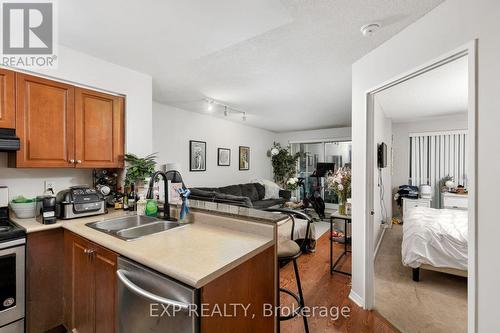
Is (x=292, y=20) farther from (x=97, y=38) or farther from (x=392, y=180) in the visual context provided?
(x=392, y=180)

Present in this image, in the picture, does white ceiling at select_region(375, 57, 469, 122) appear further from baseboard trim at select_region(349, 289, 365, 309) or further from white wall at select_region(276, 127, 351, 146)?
baseboard trim at select_region(349, 289, 365, 309)

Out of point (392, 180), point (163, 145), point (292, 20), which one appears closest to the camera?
point (292, 20)

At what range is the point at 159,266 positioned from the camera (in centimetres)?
108

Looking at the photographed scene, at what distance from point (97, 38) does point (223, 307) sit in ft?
7.61

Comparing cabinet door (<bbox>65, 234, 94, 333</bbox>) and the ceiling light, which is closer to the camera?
cabinet door (<bbox>65, 234, 94, 333</bbox>)

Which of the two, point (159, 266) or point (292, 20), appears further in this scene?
point (292, 20)

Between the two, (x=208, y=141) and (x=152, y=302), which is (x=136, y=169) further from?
(x=208, y=141)

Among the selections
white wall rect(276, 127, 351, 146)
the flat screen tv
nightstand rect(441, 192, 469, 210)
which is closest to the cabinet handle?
nightstand rect(441, 192, 469, 210)

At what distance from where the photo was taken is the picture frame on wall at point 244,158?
5.94m

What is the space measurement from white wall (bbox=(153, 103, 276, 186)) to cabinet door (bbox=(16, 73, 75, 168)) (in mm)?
1740

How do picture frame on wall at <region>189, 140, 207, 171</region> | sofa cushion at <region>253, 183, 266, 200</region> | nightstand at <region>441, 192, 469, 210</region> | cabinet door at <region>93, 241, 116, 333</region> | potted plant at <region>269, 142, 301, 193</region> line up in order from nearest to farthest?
cabinet door at <region>93, 241, 116, 333</region> → nightstand at <region>441, 192, 469, 210</region> → picture frame on wall at <region>189, 140, 207, 171</region> → sofa cushion at <region>253, 183, 266, 200</region> → potted plant at <region>269, 142, 301, 193</region>

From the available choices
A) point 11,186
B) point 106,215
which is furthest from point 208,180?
point 11,186

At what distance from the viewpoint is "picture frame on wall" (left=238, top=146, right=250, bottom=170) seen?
5938 mm

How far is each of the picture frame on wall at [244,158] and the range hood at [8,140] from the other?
440cm
